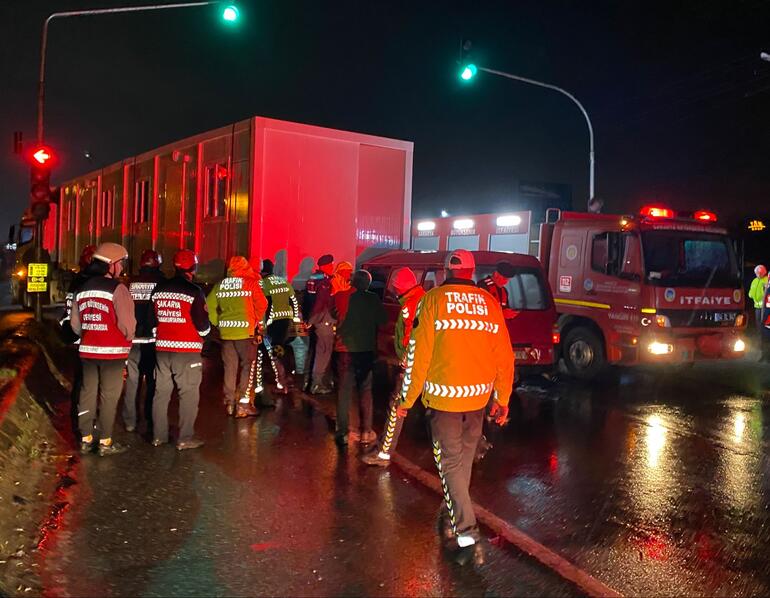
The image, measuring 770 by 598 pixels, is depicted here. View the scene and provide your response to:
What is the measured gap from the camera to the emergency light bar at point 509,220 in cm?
1271

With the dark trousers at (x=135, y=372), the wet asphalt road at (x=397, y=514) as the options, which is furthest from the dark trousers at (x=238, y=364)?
the dark trousers at (x=135, y=372)

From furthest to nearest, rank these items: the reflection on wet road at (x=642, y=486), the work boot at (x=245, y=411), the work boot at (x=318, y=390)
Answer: the work boot at (x=318, y=390)
the work boot at (x=245, y=411)
the reflection on wet road at (x=642, y=486)

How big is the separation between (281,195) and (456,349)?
6.48 metres

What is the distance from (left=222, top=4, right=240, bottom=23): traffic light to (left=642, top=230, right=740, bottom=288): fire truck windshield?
24.1 ft

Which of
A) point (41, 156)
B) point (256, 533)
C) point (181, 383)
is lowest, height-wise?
point (256, 533)

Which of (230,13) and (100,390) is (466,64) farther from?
(100,390)

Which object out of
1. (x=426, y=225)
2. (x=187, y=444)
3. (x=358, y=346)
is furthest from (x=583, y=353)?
(x=187, y=444)

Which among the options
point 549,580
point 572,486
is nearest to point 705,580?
point 549,580

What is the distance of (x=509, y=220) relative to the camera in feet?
42.4

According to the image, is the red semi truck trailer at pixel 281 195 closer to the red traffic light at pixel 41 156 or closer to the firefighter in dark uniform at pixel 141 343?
the red traffic light at pixel 41 156

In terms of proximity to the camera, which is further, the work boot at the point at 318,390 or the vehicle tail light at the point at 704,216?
the vehicle tail light at the point at 704,216

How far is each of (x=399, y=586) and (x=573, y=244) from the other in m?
8.11

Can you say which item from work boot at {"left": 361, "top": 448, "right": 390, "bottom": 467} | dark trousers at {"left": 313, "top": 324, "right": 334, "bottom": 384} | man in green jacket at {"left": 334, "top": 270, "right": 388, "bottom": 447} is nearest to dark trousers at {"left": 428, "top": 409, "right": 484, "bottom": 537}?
work boot at {"left": 361, "top": 448, "right": 390, "bottom": 467}

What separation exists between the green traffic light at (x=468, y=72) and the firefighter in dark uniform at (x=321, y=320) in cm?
610
